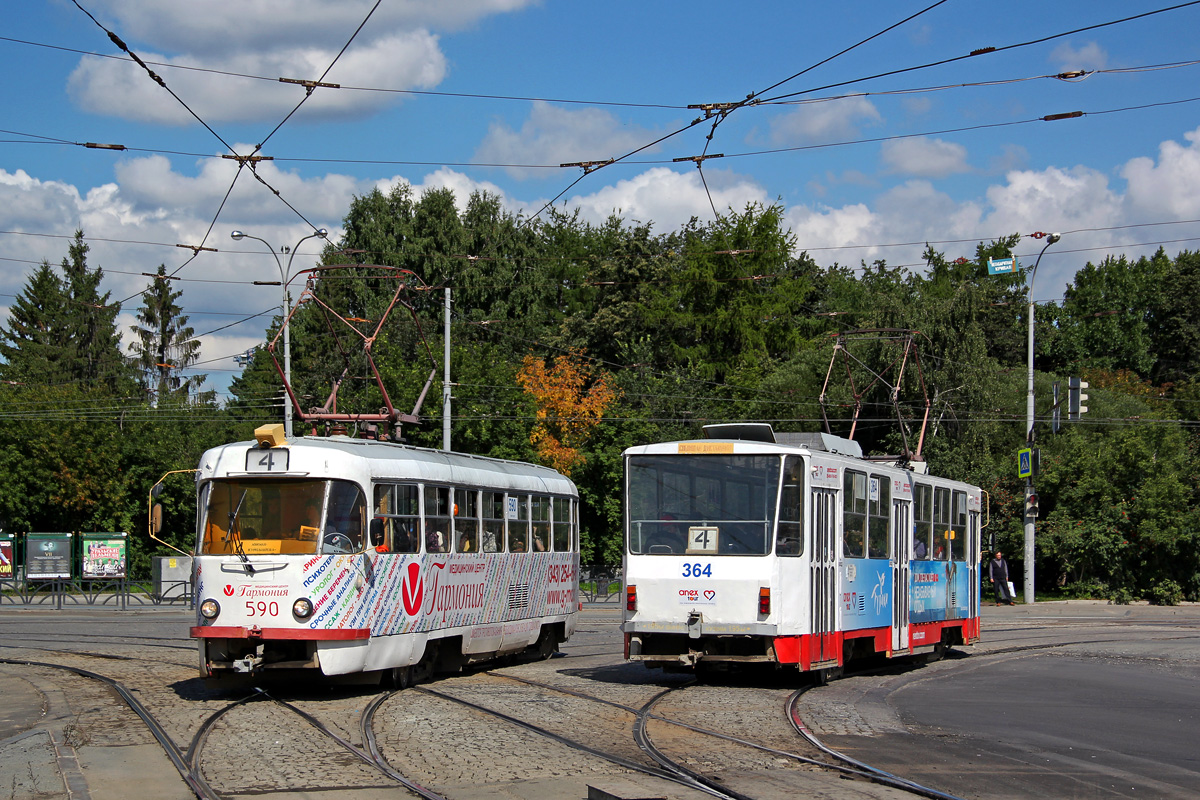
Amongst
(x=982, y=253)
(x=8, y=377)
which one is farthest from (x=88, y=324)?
(x=982, y=253)

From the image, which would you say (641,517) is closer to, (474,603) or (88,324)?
(474,603)

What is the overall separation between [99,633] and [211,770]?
16446 mm

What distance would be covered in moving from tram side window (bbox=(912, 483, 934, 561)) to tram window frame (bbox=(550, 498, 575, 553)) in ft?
17.5

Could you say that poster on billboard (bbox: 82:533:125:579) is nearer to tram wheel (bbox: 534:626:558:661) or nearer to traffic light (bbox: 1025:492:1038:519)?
tram wheel (bbox: 534:626:558:661)

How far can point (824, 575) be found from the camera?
590 inches

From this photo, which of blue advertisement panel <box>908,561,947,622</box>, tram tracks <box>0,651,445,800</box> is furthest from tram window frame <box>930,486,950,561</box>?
tram tracks <box>0,651,445,800</box>

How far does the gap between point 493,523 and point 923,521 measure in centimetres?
671

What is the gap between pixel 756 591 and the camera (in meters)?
14.2

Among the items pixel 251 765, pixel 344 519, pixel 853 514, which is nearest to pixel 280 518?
pixel 344 519

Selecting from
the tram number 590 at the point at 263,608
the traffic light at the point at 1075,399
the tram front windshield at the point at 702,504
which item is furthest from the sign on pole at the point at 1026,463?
the tram number 590 at the point at 263,608

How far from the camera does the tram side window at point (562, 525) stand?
766 inches

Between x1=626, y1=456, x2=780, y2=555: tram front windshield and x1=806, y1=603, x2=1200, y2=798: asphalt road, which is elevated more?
x1=626, y1=456, x2=780, y2=555: tram front windshield

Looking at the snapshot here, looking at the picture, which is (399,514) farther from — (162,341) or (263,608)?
(162,341)

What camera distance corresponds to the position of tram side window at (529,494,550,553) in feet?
60.6
